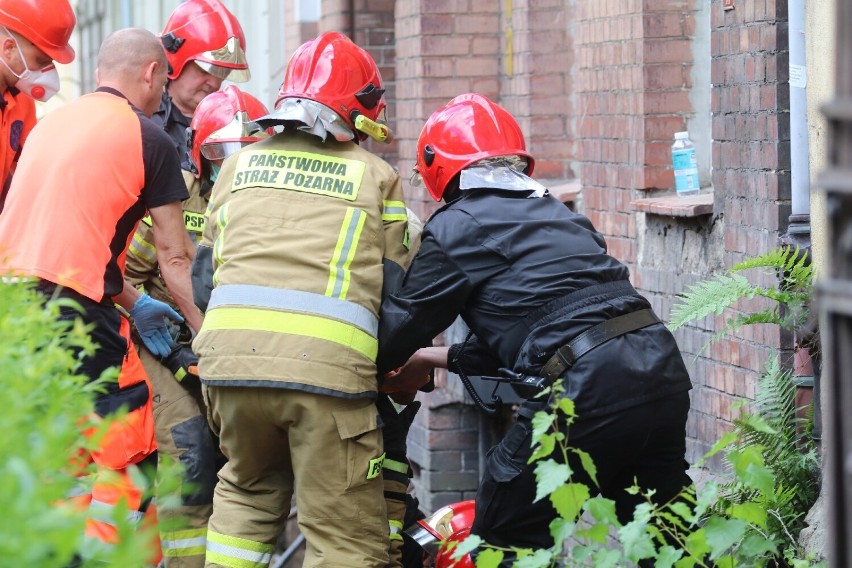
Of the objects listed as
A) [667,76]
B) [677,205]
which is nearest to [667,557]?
[677,205]

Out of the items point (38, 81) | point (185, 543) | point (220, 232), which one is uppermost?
point (38, 81)

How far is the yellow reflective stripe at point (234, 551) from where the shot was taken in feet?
13.8

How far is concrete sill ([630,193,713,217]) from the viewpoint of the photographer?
5031 millimetres

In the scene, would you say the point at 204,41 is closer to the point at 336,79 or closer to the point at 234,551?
the point at 336,79

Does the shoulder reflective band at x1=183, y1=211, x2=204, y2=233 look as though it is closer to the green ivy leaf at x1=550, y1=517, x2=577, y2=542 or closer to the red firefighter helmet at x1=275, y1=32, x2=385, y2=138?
the red firefighter helmet at x1=275, y1=32, x2=385, y2=138

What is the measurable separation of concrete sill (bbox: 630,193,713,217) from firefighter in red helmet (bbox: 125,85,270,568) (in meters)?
1.63

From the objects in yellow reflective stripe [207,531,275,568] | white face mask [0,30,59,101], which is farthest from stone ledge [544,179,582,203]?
yellow reflective stripe [207,531,275,568]

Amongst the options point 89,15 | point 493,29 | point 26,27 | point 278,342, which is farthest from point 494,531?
point 89,15

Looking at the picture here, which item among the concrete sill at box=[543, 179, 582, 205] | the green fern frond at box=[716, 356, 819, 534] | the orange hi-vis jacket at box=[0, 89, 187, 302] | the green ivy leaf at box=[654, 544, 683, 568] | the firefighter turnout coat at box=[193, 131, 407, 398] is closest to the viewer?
the green ivy leaf at box=[654, 544, 683, 568]

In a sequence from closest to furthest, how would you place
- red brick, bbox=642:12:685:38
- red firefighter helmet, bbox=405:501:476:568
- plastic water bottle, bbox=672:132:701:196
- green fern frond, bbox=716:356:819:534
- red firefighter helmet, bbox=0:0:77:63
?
green fern frond, bbox=716:356:819:534, red firefighter helmet, bbox=405:501:476:568, red firefighter helmet, bbox=0:0:77:63, plastic water bottle, bbox=672:132:701:196, red brick, bbox=642:12:685:38

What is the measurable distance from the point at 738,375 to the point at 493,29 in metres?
3.22

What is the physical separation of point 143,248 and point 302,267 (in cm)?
143

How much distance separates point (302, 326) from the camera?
388 cm

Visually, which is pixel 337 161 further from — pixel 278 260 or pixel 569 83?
pixel 569 83
